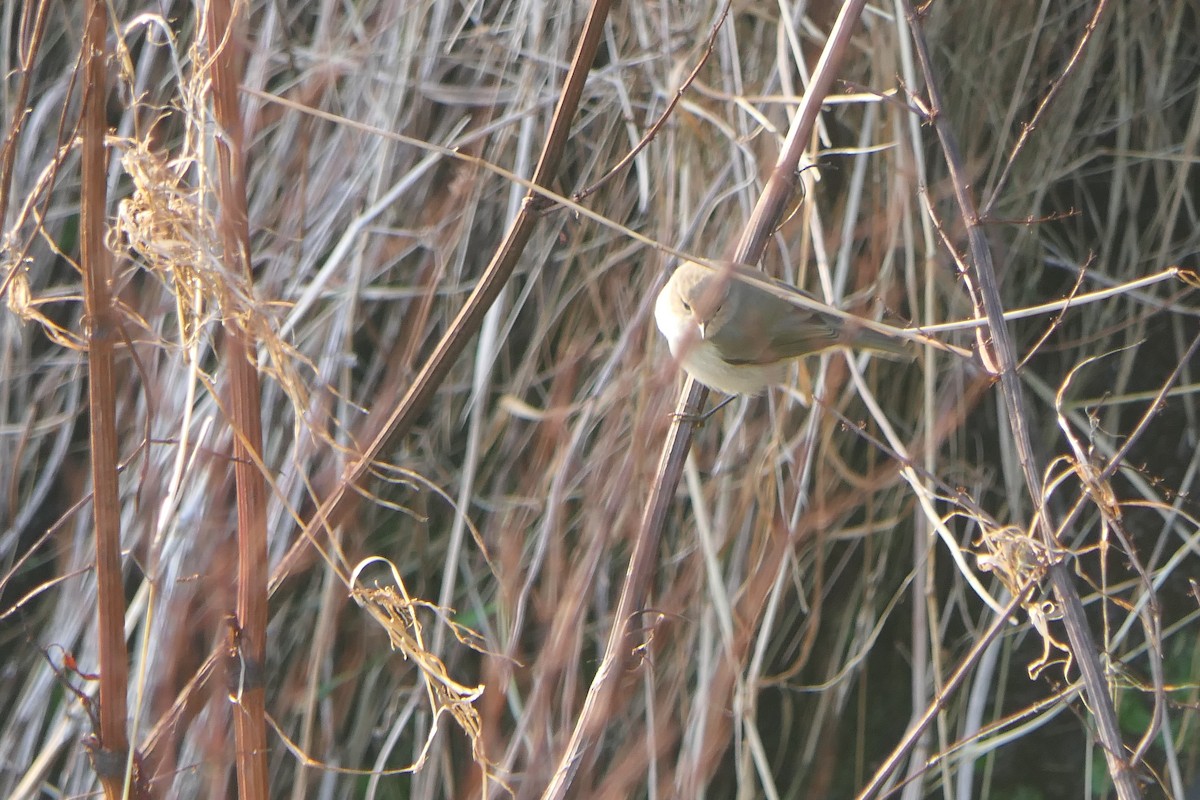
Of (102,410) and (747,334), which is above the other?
(102,410)

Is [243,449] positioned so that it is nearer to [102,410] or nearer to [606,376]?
[102,410]

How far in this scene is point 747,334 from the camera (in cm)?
199

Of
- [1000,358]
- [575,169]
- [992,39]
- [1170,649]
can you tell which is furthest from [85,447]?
[1170,649]

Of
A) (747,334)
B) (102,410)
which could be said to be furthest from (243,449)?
(747,334)

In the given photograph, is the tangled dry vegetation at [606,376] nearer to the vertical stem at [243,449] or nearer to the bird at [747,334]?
the bird at [747,334]

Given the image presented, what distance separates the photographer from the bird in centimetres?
175

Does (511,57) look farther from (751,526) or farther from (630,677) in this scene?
(630,677)

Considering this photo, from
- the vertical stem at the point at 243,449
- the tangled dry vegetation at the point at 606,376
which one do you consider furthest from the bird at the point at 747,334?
the vertical stem at the point at 243,449

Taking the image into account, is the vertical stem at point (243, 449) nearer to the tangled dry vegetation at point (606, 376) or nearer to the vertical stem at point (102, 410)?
the vertical stem at point (102, 410)

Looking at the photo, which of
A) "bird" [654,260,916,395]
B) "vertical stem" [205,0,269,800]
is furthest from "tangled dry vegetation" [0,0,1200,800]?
"vertical stem" [205,0,269,800]

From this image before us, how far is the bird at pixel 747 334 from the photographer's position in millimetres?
1748

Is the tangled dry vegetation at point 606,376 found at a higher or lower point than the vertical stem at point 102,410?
lower

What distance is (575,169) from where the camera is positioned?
7.44 ft

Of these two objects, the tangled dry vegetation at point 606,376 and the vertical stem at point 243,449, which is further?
the tangled dry vegetation at point 606,376
